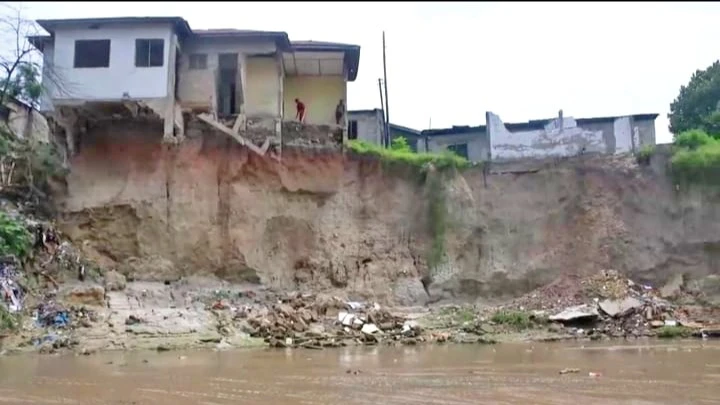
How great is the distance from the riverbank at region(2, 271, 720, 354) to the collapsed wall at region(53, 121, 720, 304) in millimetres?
1307

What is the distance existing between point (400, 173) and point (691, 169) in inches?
409

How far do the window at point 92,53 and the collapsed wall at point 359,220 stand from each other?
2.38 meters

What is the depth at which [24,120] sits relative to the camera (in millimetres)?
26125

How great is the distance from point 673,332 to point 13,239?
17796 millimetres

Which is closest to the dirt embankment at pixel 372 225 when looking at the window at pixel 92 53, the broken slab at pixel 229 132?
the broken slab at pixel 229 132

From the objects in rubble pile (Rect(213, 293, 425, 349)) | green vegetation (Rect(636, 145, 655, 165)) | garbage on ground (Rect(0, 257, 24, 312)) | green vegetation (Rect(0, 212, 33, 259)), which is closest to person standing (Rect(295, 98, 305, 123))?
rubble pile (Rect(213, 293, 425, 349))

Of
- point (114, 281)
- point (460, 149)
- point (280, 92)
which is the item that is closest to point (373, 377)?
point (114, 281)

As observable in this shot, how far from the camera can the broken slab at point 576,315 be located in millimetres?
20391

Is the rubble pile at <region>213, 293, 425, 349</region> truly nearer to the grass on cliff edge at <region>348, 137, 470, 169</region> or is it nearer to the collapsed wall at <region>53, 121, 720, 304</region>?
the collapsed wall at <region>53, 121, 720, 304</region>

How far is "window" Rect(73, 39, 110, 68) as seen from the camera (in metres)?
24.0

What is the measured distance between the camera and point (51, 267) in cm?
2083

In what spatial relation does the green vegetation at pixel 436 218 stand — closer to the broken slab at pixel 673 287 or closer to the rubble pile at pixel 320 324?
the rubble pile at pixel 320 324

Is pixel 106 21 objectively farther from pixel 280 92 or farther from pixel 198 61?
pixel 280 92

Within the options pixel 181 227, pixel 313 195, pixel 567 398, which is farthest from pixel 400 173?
pixel 567 398
